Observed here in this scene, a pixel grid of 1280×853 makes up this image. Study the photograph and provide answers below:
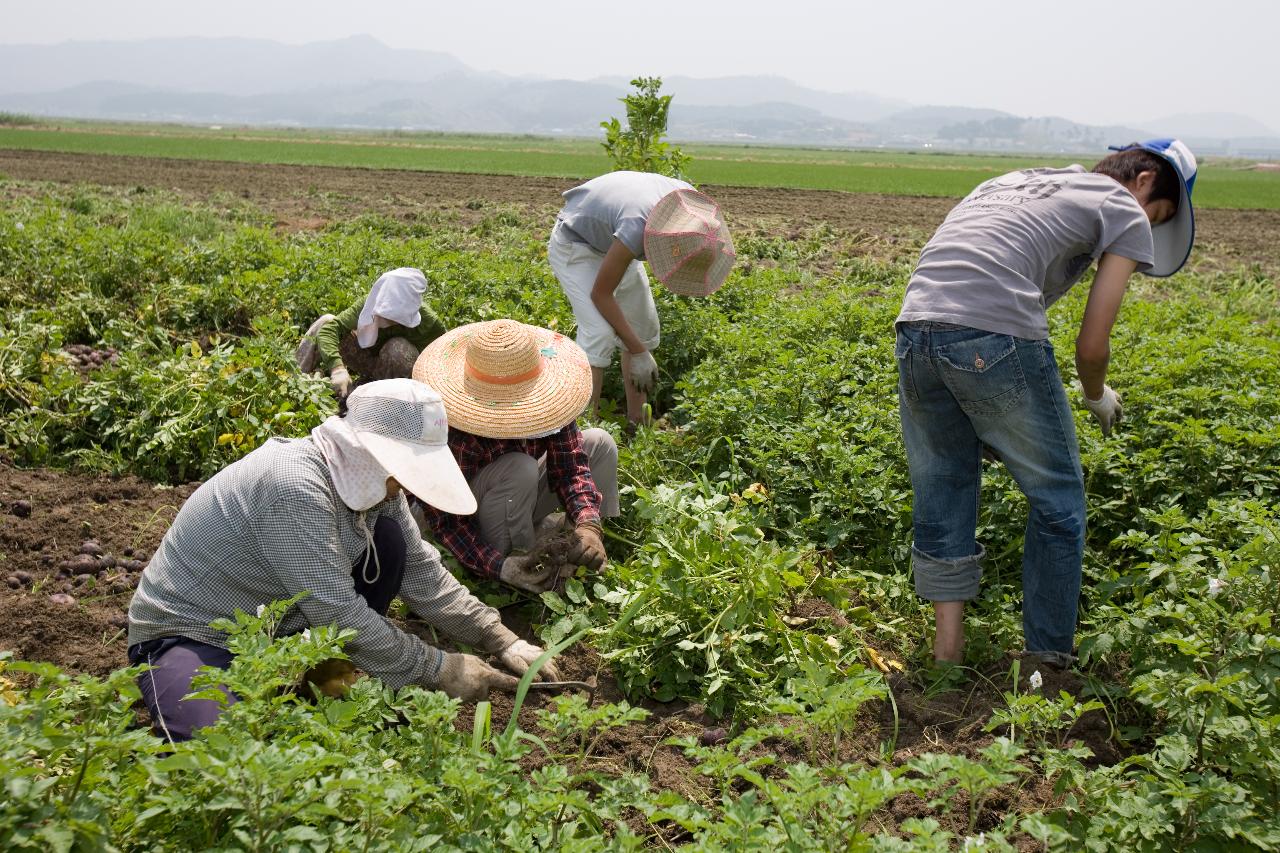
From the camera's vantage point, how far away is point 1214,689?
2184mm

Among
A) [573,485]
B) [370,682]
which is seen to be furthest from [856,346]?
[370,682]

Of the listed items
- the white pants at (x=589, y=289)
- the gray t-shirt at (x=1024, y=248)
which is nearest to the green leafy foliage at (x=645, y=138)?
the white pants at (x=589, y=289)

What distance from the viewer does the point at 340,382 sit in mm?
5004

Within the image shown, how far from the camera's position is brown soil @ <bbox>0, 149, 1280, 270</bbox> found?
14.9 m

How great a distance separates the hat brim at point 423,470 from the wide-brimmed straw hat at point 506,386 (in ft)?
2.86

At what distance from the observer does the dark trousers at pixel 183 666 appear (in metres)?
2.52

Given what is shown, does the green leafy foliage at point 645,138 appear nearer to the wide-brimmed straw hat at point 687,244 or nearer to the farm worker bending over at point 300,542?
the wide-brimmed straw hat at point 687,244

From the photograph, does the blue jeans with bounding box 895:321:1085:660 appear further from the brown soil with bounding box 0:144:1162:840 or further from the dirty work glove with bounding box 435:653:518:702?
the dirty work glove with bounding box 435:653:518:702

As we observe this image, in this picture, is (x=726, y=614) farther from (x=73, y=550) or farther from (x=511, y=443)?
(x=73, y=550)

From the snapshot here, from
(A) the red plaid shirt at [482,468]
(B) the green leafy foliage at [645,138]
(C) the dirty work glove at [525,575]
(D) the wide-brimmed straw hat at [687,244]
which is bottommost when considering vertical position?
(C) the dirty work glove at [525,575]

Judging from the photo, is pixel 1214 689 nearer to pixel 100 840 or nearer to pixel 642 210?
pixel 100 840

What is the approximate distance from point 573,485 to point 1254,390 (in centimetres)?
317

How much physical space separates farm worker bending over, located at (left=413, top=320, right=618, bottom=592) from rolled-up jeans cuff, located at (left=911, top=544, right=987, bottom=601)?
3.88 ft

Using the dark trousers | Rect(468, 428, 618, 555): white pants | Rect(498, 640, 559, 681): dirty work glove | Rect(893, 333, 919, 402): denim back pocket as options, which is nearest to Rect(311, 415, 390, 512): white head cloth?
the dark trousers
